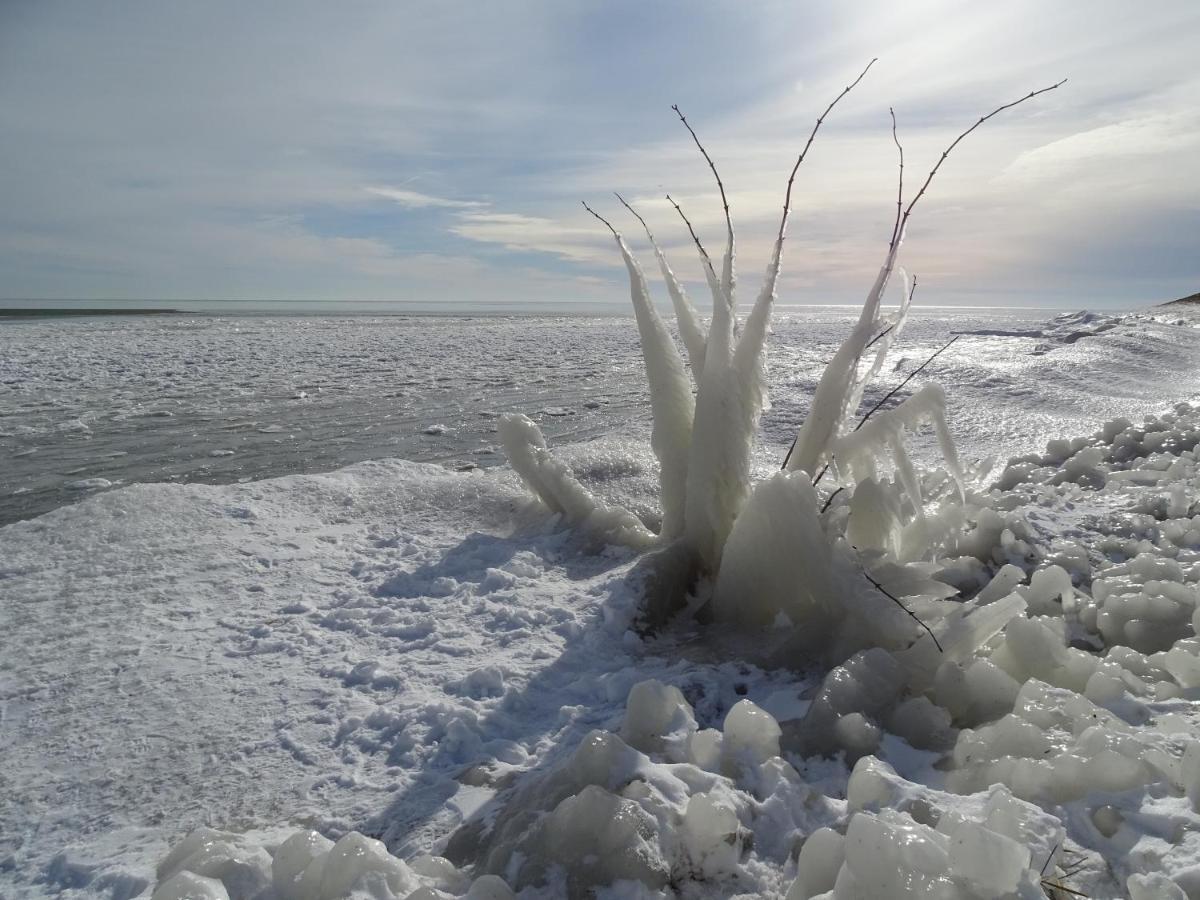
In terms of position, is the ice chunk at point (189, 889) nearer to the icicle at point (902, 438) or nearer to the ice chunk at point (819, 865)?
the ice chunk at point (819, 865)

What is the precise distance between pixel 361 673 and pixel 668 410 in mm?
1990

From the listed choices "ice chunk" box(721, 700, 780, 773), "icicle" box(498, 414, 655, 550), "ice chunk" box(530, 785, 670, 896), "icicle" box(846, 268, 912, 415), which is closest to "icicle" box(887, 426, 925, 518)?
"icicle" box(846, 268, 912, 415)

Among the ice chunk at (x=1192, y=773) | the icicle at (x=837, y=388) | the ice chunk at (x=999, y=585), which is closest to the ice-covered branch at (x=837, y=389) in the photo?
the icicle at (x=837, y=388)

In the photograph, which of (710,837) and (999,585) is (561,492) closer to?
(999,585)

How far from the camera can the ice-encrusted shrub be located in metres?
2.73

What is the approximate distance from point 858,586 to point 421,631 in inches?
66.9

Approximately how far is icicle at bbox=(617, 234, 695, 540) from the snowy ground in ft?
1.30

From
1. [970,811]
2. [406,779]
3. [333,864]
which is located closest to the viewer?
[333,864]

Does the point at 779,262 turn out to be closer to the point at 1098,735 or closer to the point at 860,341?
the point at 860,341

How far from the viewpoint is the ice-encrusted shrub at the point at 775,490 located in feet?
8.95

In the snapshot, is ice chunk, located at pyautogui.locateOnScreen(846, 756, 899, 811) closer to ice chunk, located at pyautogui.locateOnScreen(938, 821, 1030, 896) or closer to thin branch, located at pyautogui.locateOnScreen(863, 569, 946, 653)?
ice chunk, located at pyautogui.locateOnScreen(938, 821, 1030, 896)

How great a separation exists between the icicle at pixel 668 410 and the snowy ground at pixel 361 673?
0.40 meters

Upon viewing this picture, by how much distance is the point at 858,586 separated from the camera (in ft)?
8.54

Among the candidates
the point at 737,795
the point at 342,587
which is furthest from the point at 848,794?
the point at 342,587
